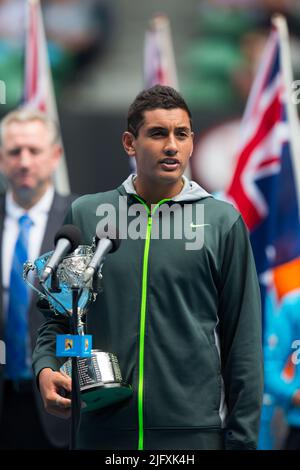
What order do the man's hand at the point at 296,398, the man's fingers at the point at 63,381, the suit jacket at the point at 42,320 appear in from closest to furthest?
the man's fingers at the point at 63,381 → the suit jacket at the point at 42,320 → the man's hand at the point at 296,398

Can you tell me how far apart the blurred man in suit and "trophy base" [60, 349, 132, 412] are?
6.50ft

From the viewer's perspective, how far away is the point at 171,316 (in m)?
3.81

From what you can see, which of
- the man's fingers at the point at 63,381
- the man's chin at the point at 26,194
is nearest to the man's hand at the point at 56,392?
the man's fingers at the point at 63,381

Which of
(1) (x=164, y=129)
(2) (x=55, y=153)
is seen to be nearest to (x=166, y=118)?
(1) (x=164, y=129)

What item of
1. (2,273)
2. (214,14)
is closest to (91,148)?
(2,273)

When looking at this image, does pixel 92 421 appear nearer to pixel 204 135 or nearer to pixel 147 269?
pixel 147 269

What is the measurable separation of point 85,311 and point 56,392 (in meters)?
0.27

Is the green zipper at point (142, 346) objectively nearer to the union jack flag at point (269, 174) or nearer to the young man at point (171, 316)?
the young man at point (171, 316)

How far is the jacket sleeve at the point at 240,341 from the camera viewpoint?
3791 mm

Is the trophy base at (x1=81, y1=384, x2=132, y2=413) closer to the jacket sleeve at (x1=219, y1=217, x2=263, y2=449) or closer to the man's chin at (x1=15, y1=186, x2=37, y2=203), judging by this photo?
the jacket sleeve at (x1=219, y1=217, x2=263, y2=449)

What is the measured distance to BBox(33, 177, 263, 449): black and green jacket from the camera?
148 inches

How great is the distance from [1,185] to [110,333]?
124 inches

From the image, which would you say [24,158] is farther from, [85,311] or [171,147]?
[85,311]

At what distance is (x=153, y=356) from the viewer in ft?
12.4
